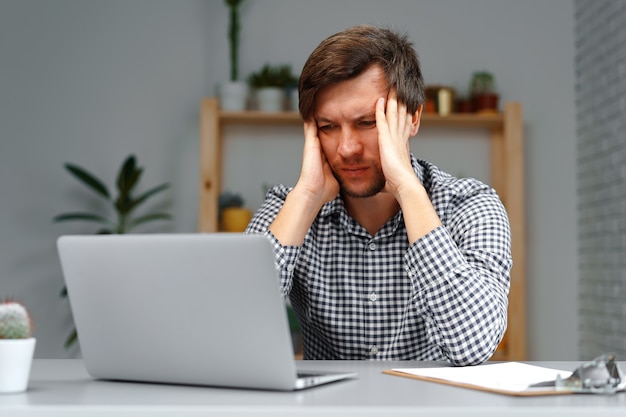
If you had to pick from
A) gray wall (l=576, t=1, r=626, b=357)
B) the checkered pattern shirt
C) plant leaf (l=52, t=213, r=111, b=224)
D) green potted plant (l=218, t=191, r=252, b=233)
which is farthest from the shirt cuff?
gray wall (l=576, t=1, r=626, b=357)

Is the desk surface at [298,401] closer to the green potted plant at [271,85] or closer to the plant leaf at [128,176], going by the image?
the plant leaf at [128,176]

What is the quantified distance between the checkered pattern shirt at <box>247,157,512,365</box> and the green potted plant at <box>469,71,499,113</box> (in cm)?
214

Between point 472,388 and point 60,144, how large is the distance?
340 centimetres

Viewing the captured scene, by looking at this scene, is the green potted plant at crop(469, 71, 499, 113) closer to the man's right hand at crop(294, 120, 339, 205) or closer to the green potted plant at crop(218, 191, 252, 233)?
the green potted plant at crop(218, 191, 252, 233)

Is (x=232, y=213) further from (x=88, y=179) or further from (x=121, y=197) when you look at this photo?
(x=88, y=179)

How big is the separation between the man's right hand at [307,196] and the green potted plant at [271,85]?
212 centimetres

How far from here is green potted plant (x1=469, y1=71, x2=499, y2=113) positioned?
3979 mm

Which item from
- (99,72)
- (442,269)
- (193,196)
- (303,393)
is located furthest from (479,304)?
(99,72)

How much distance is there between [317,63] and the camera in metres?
1.78

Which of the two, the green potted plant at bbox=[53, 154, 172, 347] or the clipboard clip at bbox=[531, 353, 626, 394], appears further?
the green potted plant at bbox=[53, 154, 172, 347]

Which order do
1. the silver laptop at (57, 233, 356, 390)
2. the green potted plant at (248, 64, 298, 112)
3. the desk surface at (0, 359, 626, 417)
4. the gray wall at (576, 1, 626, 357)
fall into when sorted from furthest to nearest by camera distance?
1. the green potted plant at (248, 64, 298, 112)
2. the gray wall at (576, 1, 626, 357)
3. the silver laptop at (57, 233, 356, 390)
4. the desk surface at (0, 359, 626, 417)

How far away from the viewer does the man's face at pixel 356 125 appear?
176cm

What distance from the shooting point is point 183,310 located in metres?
1.03

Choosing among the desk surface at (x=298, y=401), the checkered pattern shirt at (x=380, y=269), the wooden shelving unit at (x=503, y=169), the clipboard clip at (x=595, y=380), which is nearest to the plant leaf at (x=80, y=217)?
the wooden shelving unit at (x=503, y=169)
